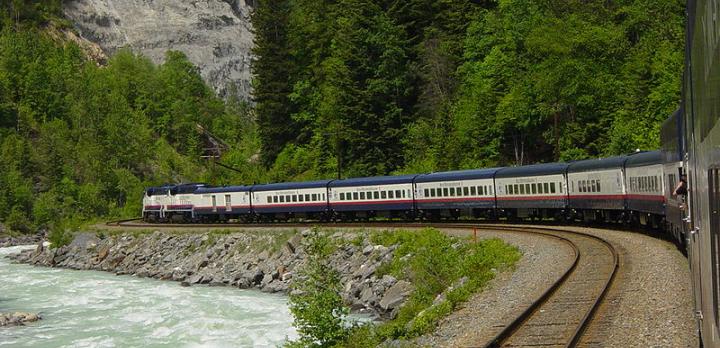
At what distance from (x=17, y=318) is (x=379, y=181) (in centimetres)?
2446

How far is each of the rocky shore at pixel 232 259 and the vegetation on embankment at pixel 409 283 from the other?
3.30ft

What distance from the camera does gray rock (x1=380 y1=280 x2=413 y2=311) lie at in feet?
97.1

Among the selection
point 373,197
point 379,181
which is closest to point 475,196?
point 379,181

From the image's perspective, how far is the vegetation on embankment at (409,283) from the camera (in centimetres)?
1902

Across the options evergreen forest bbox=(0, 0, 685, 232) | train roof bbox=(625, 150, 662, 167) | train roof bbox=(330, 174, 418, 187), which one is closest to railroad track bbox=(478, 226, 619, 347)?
train roof bbox=(625, 150, 662, 167)

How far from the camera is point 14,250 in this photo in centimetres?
7162

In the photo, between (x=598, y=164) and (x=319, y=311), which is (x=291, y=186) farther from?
(x=319, y=311)

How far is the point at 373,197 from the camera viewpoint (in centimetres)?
5319

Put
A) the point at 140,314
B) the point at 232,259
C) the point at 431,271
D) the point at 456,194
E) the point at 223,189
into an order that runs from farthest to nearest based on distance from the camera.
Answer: the point at 223,189 < the point at 232,259 < the point at 456,194 < the point at 140,314 < the point at 431,271

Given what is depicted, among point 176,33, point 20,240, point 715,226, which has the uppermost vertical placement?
point 176,33

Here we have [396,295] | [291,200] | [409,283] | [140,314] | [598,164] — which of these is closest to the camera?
[396,295]

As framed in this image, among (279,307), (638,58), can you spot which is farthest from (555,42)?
(279,307)

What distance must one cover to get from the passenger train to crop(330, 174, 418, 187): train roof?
0.07m

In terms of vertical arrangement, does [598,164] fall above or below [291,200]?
above
